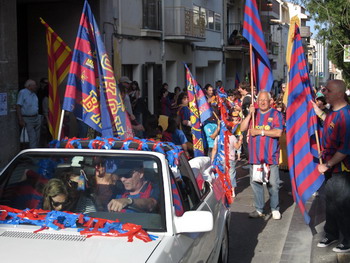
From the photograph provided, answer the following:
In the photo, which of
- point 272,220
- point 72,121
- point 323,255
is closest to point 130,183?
point 323,255

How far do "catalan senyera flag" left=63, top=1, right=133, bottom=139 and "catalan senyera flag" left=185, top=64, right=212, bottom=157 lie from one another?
9.96ft

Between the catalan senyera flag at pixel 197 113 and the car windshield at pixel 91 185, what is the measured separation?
5.22 m

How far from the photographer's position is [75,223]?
3.81 meters

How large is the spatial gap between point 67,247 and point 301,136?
4570 millimetres

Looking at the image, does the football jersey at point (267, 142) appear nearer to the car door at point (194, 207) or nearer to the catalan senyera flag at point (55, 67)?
the car door at point (194, 207)

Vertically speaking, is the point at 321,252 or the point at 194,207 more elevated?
the point at 194,207

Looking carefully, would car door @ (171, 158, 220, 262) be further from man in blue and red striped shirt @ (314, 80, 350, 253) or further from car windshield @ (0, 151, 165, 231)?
man in blue and red striped shirt @ (314, 80, 350, 253)

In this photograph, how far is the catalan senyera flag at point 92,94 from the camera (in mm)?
6426

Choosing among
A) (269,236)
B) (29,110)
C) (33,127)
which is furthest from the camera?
(33,127)

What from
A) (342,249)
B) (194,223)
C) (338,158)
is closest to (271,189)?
(342,249)

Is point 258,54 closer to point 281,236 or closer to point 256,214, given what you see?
point 256,214

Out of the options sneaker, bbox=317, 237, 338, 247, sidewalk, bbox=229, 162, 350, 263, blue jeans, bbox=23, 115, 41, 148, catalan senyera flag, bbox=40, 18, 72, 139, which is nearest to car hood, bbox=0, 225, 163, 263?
sidewalk, bbox=229, 162, 350, 263

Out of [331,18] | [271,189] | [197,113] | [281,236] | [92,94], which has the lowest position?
[281,236]

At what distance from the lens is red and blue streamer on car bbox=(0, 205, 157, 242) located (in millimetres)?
3633
